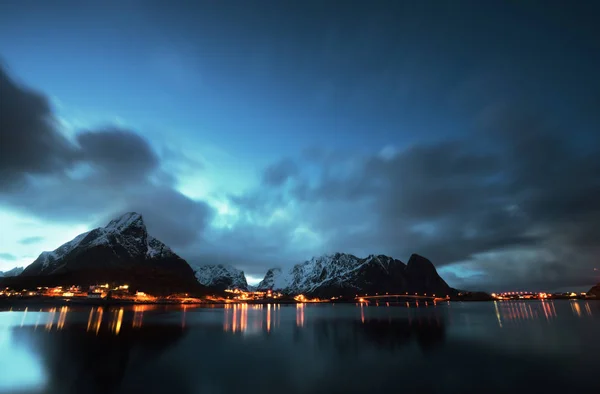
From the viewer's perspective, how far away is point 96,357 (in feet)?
109

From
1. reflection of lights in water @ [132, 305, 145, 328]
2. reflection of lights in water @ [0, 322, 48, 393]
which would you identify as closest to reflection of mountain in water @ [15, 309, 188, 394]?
reflection of lights in water @ [0, 322, 48, 393]

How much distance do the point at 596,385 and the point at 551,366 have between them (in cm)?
809

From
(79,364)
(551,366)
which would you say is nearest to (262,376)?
(79,364)

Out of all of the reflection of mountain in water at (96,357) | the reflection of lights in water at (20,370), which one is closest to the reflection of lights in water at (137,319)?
the reflection of mountain in water at (96,357)

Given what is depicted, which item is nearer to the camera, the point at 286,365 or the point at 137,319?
the point at 286,365

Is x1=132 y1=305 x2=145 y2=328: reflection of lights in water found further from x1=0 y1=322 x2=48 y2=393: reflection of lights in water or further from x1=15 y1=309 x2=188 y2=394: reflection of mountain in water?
x1=0 y1=322 x2=48 y2=393: reflection of lights in water

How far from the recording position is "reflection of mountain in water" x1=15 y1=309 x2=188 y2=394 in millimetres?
23859

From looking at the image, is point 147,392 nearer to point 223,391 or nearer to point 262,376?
point 223,391

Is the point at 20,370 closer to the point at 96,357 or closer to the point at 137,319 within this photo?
the point at 96,357

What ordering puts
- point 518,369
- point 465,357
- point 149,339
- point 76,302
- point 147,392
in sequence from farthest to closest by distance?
point 76,302 → point 149,339 → point 465,357 → point 518,369 → point 147,392

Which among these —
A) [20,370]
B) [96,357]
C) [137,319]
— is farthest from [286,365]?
[137,319]

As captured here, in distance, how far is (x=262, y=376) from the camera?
2828 cm

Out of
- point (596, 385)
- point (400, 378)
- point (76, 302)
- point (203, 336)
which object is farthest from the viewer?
point (76, 302)

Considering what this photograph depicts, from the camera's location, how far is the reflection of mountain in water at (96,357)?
2386cm
